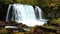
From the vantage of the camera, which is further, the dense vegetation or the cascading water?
the dense vegetation

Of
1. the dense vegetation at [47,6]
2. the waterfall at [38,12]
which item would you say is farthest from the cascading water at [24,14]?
the dense vegetation at [47,6]

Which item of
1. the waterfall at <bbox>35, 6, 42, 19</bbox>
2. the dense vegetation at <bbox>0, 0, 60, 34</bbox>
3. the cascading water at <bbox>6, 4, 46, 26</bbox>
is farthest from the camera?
the waterfall at <bbox>35, 6, 42, 19</bbox>

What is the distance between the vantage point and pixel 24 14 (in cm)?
2295

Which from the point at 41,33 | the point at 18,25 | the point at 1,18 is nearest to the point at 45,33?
the point at 41,33

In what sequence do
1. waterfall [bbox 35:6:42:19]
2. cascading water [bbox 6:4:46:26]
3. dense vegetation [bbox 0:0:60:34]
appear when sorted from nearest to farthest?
cascading water [bbox 6:4:46:26] < dense vegetation [bbox 0:0:60:34] < waterfall [bbox 35:6:42:19]

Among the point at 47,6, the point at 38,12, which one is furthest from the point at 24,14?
the point at 47,6

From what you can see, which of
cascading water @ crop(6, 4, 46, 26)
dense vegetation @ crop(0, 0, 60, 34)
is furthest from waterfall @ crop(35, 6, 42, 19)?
dense vegetation @ crop(0, 0, 60, 34)

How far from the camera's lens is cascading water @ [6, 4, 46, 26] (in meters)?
22.1

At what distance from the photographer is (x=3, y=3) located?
22.5 meters

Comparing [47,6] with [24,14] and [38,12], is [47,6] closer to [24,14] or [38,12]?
[38,12]

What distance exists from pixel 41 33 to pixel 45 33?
388mm

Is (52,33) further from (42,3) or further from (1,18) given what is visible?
(42,3)

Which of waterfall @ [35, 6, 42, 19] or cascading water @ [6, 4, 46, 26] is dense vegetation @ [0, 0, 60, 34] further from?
Result: cascading water @ [6, 4, 46, 26]

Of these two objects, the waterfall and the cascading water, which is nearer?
the cascading water
